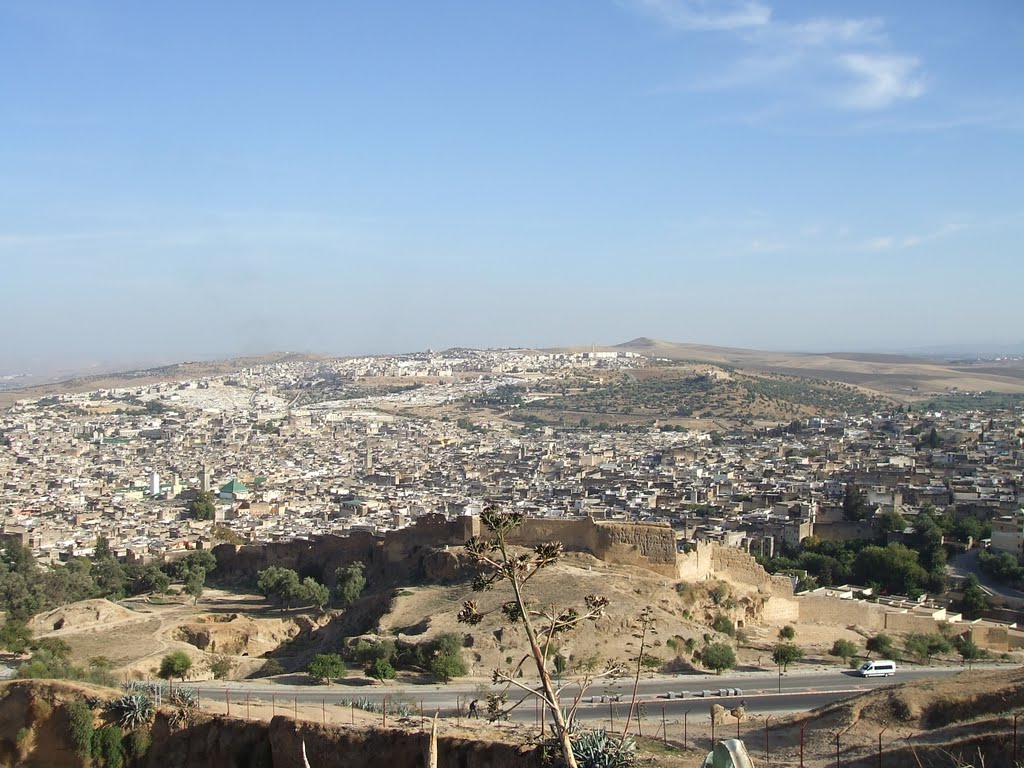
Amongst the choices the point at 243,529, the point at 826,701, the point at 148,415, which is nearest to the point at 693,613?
the point at 826,701

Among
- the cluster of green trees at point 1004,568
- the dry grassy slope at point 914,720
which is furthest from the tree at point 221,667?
the cluster of green trees at point 1004,568

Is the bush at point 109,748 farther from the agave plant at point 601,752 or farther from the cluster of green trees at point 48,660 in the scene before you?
the agave plant at point 601,752

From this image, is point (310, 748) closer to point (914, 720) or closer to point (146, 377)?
point (914, 720)

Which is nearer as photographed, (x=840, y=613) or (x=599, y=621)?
(x=599, y=621)

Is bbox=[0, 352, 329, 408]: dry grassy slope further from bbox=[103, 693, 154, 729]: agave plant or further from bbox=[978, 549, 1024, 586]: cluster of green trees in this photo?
bbox=[103, 693, 154, 729]: agave plant

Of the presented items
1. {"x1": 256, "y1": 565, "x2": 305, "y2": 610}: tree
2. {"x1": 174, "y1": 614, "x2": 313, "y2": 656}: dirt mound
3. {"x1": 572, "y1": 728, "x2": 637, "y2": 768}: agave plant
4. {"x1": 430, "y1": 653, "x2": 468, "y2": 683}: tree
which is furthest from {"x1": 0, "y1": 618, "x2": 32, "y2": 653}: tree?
{"x1": 572, "y1": 728, "x2": 637, "y2": 768}: agave plant

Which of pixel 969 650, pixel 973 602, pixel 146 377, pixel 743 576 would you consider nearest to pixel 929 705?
pixel 969 650

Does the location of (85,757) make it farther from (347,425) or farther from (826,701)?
(347,425)
